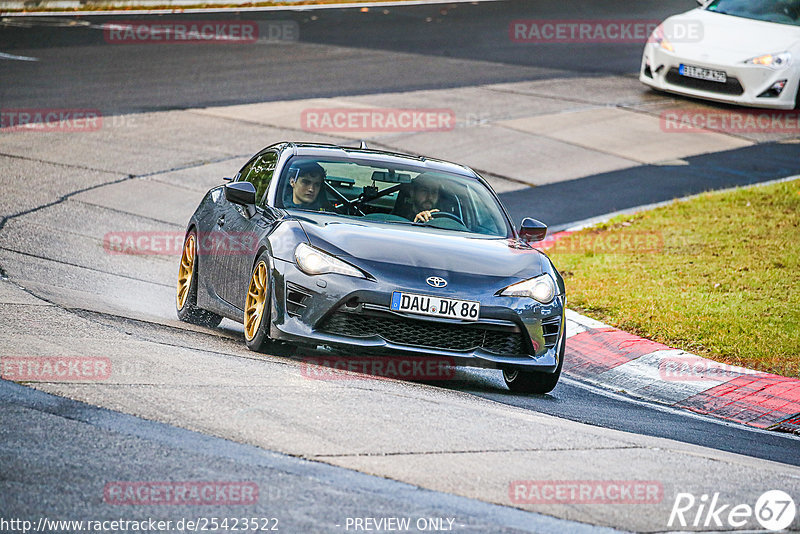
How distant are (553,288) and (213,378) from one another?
2.47m

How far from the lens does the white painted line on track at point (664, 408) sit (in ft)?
26.4

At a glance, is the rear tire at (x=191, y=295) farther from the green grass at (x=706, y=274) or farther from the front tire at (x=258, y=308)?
the green grass at (x=706, y=274)

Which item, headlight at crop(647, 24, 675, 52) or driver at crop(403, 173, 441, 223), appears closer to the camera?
driver at crop(403, 173, 441, 223)

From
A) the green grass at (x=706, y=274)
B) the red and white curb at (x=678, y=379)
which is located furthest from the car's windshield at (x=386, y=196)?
the green grass at (x=706, y=274)

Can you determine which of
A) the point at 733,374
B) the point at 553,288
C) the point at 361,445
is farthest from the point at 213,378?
the point at 733,374

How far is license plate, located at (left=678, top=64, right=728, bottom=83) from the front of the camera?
19844mm

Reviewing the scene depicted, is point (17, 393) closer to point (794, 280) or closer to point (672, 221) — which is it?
point (794, 280)

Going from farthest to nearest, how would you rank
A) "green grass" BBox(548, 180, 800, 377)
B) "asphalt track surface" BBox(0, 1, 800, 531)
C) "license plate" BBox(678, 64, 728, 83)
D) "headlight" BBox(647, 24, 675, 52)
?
"headlight" BBox(647, 24, 675, 52) → "license plate" BBox(678, 64, 728, 83) → "green grass" BBox(548, 180, 800, 377) → "asphalt track surface" BBox(0, 1, 800, 531)

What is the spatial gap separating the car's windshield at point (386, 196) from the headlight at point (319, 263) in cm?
99

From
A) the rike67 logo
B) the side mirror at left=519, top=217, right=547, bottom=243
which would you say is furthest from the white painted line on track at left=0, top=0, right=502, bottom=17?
the rike67 logo

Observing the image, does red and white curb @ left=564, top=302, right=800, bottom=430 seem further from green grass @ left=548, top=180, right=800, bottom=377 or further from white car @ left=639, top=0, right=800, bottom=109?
white car @ left=639, top=0, right=800, bottom=109

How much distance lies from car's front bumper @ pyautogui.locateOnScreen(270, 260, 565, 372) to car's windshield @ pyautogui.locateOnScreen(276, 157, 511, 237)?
114 cm

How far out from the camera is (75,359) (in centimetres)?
670

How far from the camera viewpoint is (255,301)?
816 cm
